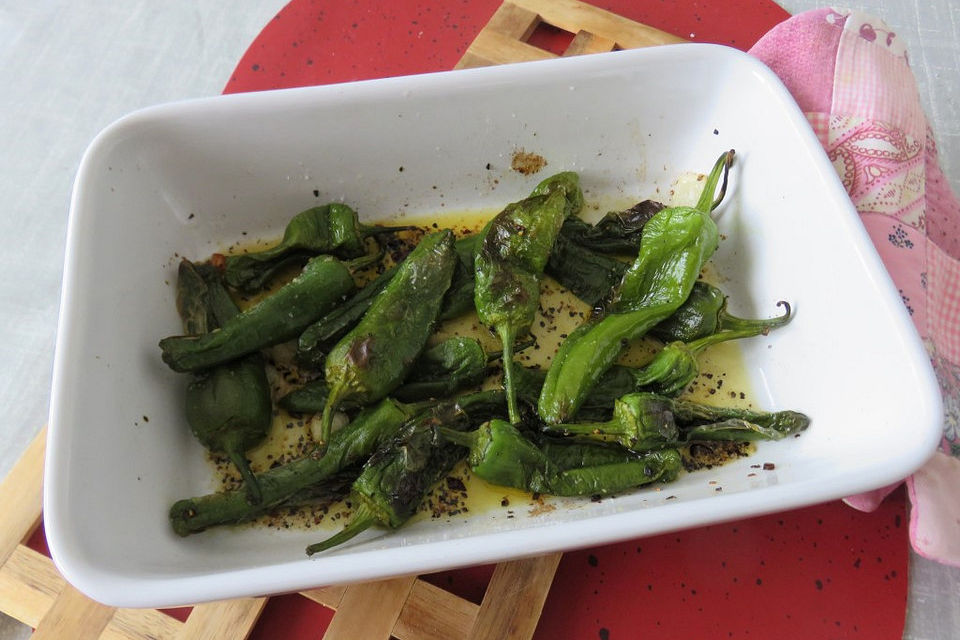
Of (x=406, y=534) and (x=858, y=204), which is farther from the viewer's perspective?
(x=858, y=204)

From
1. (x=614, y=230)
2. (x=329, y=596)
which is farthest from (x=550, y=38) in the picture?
(x=329, y=596)

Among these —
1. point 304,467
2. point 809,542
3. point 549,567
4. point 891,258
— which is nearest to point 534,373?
point 549,567

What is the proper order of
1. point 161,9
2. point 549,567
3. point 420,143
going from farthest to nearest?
point 161,9 → point 420,143 → point 549,567

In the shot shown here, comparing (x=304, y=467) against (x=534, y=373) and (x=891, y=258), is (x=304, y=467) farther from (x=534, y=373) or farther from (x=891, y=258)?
(x=891, y=258)

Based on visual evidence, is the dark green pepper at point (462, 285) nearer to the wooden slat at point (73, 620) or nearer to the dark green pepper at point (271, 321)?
the dark green pepper at point (271, 321)

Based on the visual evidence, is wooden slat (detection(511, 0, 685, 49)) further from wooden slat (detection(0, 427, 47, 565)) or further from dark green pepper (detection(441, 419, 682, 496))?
wooden slat (detection(0, 427, 47, 565))

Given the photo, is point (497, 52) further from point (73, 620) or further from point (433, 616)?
point (73, 620)

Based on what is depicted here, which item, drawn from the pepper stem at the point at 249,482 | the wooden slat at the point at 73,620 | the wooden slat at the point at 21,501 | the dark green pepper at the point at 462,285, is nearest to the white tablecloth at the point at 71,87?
the wooden slat at the point at 21,501
